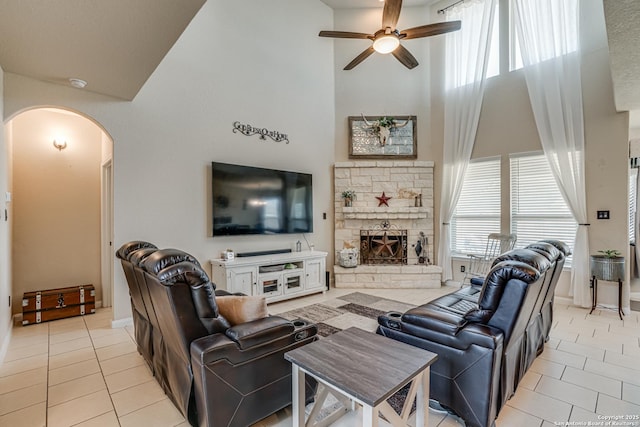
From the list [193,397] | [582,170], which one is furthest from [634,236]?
[193,397]

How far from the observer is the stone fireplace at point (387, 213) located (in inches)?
224

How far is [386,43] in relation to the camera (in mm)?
3641

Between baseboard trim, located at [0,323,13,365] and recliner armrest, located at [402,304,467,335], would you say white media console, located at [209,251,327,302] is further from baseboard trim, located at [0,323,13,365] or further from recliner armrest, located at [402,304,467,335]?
recliner armrest, located at [402,304,467,335]

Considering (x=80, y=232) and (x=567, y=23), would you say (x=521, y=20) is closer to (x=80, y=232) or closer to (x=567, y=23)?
(x=567, y=23)

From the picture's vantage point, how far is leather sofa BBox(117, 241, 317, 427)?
5.26 ft

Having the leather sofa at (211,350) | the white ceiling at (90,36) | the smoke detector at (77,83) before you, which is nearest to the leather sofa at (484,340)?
the leather sofa at (211,350)

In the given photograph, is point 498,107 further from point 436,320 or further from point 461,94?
Answer: point 436,320

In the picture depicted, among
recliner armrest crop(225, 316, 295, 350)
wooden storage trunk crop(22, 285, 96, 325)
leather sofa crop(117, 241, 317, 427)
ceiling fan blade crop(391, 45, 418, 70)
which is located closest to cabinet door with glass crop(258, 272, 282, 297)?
wooden storage trunk crop(22, 285, 96, 325)

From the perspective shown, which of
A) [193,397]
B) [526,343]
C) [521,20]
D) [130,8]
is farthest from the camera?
[521,20]

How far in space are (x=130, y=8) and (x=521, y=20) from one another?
212 inches

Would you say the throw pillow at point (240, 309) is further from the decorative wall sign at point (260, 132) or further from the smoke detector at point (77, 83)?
the decorative wall sign at point (260, 132)

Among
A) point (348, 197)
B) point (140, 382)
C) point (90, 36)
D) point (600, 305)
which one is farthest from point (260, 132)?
point (600, 305)

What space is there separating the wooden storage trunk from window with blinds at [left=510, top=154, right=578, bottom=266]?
6.22m

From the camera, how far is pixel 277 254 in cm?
488
